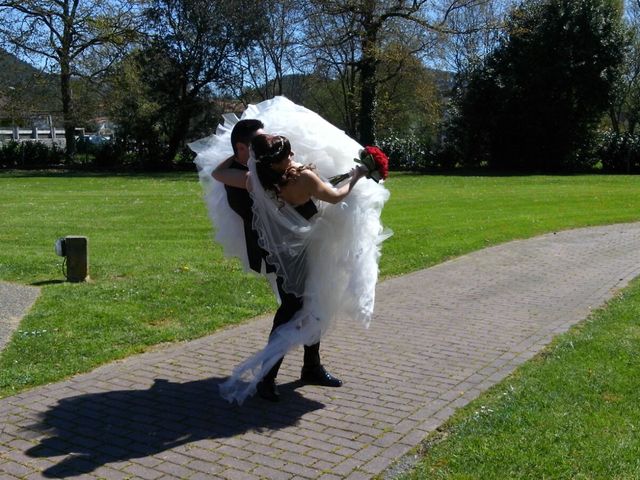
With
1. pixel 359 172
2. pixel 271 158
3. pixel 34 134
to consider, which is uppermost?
pixel 34 134

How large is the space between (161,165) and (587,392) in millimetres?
39420

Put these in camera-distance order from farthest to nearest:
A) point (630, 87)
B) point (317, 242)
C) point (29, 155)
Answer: point (630, 87) < point (29, 155) < point (317, 242)

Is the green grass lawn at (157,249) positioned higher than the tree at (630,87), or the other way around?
A: the tree at (630,87)

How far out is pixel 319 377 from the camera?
226 inches

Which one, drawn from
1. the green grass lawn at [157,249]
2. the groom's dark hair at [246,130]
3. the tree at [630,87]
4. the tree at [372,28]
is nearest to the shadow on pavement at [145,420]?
the green grass lawn at [157,249]

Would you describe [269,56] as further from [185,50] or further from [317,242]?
[317,242]

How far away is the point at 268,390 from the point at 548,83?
35.1 m

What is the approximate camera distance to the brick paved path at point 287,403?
4.29 metres

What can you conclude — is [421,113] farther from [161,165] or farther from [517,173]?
[161,165]

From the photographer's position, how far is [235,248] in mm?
5812

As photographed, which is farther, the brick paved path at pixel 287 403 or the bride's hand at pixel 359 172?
the bride's hand at pixel 359 172

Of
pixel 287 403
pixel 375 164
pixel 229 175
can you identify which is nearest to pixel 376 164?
pixel 375 164

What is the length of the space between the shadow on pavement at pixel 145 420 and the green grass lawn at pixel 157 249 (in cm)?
80

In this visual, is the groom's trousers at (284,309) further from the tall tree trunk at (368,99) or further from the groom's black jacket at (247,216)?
the tall tree trunk at (368,99)
